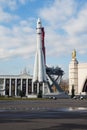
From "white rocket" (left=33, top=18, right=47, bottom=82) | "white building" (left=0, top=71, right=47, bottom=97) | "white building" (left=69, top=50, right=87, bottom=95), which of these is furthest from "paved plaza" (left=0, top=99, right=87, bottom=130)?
"white building" (left=0, top=71, right=47, bottom=97)

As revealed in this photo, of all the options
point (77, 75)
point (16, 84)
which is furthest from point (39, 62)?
point (16, 84)

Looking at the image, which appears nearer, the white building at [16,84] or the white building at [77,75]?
the white building at [77,75]

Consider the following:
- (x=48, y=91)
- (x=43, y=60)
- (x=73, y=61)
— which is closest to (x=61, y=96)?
(x=48, y=91)

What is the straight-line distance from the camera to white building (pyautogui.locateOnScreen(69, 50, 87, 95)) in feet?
441

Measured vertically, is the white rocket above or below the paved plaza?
above

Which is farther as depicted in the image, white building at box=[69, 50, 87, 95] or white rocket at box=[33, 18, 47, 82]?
white building at box=[69, 50, 87, 95]

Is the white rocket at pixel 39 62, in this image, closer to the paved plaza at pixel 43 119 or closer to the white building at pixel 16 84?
the white building at pixel 16 84

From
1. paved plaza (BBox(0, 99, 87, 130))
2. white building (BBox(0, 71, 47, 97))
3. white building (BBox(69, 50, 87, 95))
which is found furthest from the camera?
white building (BBox(0, 71, 47, 97))

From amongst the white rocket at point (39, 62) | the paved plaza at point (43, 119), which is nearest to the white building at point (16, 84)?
the white rocket at point (39, 62)

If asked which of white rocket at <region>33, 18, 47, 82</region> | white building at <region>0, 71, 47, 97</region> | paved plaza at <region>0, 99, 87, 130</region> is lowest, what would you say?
paved plaza at <region>0, 99, 87, 130</region>

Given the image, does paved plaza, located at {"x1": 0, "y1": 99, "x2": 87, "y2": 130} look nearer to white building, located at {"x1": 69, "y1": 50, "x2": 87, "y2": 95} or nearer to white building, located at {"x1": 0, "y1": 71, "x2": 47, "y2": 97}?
white building, located at {"x1": 69, "y1": 50, "x2": 87, "y2": 95}

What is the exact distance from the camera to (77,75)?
448ft

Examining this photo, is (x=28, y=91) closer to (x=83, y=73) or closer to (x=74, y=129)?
(x=83, y=73)

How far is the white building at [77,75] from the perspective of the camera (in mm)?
134375
